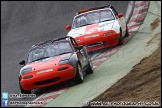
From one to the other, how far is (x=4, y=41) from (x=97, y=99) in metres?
13.5

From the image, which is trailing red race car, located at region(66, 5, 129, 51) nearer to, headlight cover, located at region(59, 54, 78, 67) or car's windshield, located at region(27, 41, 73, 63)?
car's windshield, located at region(27, 41, 73, 63)

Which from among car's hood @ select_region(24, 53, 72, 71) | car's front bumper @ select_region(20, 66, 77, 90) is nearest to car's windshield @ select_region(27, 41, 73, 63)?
car's hood @ select_region(24, 53, 72, 71)

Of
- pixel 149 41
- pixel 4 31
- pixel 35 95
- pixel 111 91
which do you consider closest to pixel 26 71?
pixel 35 95

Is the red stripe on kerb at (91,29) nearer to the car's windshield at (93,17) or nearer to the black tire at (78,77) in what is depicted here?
the car's windshield at (93,17)

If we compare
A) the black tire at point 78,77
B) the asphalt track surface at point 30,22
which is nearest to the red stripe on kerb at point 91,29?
the asphalt track surface at point 30,22

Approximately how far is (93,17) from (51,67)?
7083 millimetres

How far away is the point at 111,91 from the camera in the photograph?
1049 cm

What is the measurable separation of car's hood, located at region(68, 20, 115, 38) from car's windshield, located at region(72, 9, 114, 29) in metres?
0.33

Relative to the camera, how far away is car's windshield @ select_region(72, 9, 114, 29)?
19109mm

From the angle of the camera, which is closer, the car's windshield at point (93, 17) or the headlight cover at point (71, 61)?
the headlight cover at point (71, 61)

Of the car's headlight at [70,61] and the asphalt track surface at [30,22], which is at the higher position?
the car's headlight at [70,61]

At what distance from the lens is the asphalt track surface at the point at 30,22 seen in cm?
2114

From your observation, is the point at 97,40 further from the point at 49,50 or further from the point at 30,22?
the point at 30,22

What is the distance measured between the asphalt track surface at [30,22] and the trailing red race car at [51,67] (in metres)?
4.14
